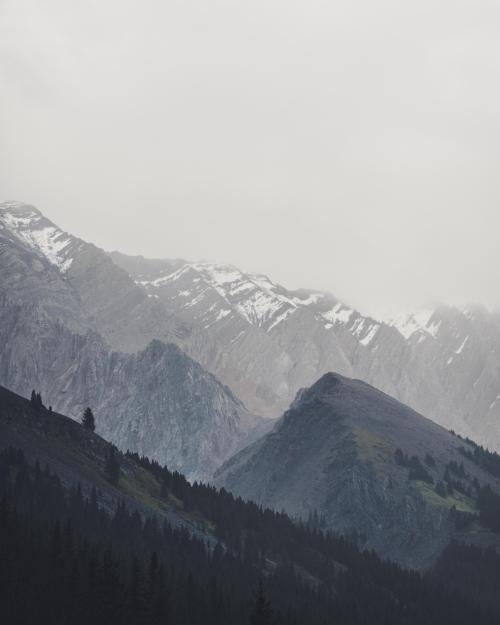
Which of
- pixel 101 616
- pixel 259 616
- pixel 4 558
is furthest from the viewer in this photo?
pixel 4 558

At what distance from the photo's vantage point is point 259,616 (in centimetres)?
15112

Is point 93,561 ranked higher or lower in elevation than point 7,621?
higher

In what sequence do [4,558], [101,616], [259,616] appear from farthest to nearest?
1. [4,558]
2. [101,616]
3. [259,616]

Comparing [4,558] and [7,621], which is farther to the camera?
[4,558]

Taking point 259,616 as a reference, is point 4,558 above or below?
below

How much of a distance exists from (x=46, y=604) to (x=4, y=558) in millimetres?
12226

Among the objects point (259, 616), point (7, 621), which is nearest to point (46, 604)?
point (7, 621)

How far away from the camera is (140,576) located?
7215 inches

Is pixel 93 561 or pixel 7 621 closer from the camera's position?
pixel 7 621

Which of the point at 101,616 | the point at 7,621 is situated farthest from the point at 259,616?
the point at 7,621

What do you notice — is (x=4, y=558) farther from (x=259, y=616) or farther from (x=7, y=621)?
(x=259, y=616)

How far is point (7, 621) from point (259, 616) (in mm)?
46434

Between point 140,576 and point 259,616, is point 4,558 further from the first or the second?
point 259,616

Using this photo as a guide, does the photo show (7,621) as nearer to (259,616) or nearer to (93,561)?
(93,561)
